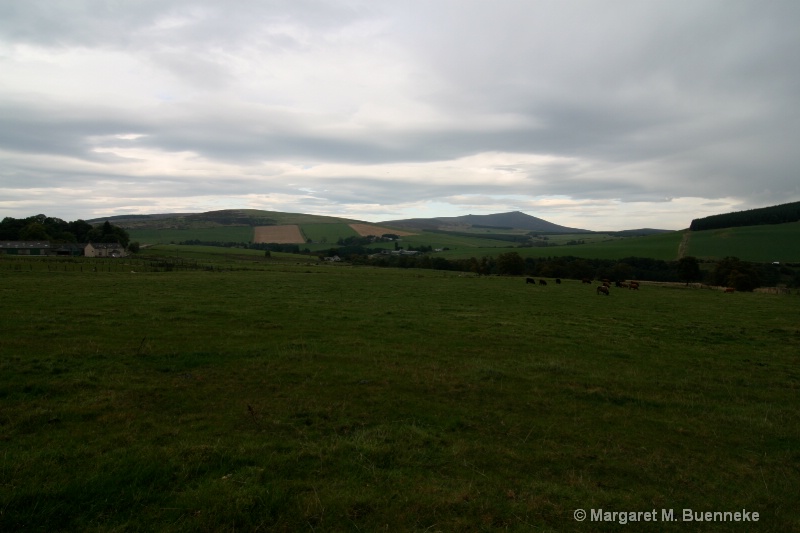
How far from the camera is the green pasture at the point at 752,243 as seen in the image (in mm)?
89125

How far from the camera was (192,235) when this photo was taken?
15362cm

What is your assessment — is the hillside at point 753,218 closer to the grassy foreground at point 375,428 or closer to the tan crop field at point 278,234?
the tan crop field at point 278,234

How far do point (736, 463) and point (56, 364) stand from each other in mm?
13887

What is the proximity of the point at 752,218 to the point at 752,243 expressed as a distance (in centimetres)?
3799

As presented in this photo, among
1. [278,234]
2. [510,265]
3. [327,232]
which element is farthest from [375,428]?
→ [327,232]

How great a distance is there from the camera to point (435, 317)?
20375 mm

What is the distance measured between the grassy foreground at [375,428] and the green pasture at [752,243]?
96115 millimetres

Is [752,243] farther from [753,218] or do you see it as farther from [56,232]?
[56,232]

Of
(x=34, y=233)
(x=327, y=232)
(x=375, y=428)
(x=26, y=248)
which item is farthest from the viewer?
(x=327, y=232)

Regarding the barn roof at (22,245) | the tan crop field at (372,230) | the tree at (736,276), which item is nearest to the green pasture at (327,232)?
the tan crop field at (372,230)

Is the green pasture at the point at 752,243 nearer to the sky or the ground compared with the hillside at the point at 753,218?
nearer to the ground

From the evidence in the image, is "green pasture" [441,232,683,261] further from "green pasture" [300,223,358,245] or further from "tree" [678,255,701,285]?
"green pasture" [300,223,358,245]

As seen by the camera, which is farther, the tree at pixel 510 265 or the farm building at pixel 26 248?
the farm building at pixel 26 248

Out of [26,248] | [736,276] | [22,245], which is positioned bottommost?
[736,276]
